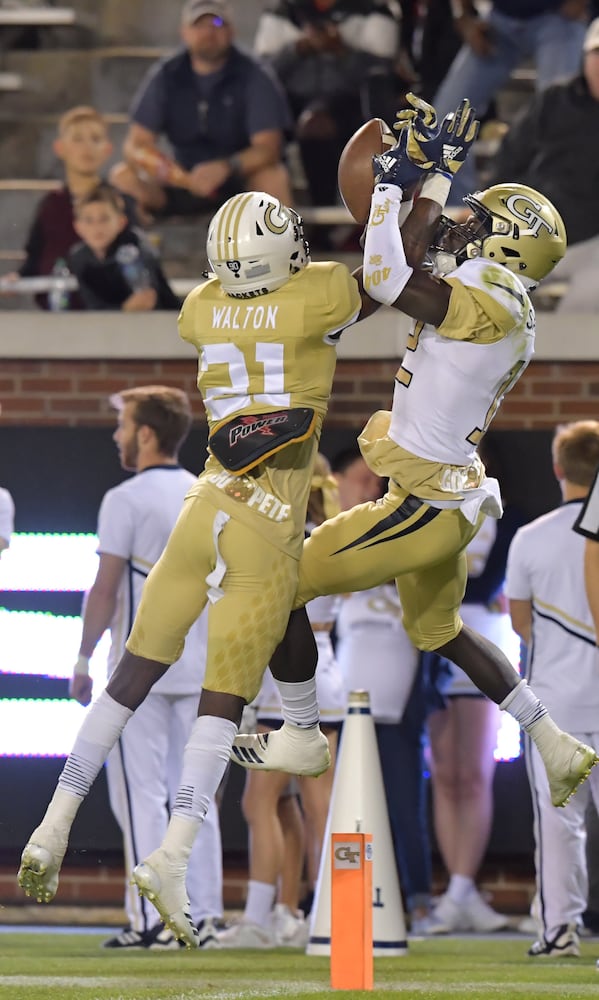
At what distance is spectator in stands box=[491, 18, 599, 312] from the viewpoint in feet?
29.6

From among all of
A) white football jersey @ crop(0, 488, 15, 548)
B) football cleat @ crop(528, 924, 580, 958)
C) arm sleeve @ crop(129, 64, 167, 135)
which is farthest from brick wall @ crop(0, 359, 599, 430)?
football cleat @ crop(528, 924, 580, 958)

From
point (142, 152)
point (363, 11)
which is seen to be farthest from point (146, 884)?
point (363, 11)

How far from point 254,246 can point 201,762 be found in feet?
4.39

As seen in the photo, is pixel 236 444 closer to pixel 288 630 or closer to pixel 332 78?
pixel 288 630

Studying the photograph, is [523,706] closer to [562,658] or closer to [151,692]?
[562,658]

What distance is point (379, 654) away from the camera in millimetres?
7641

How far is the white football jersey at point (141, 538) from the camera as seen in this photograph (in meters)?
6.84

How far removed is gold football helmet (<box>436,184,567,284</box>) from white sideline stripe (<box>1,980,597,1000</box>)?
A: 2.03m

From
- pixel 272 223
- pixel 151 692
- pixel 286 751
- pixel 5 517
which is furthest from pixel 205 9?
pixel 286 751

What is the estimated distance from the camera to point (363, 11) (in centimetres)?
1002

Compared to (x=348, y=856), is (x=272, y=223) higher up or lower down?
higher up

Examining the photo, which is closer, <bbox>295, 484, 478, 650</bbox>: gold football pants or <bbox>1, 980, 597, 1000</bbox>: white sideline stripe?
<bbox>295, 484, 478, 650</bbox>: gold football pants

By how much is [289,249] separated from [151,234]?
5481 millimetres

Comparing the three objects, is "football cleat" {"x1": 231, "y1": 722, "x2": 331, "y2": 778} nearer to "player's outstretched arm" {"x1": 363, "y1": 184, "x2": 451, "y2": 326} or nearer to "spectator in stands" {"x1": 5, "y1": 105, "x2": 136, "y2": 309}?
"player's outstretched arm" {"x1": 363, "y1": 184, "x2": 451, "y2": 326}
